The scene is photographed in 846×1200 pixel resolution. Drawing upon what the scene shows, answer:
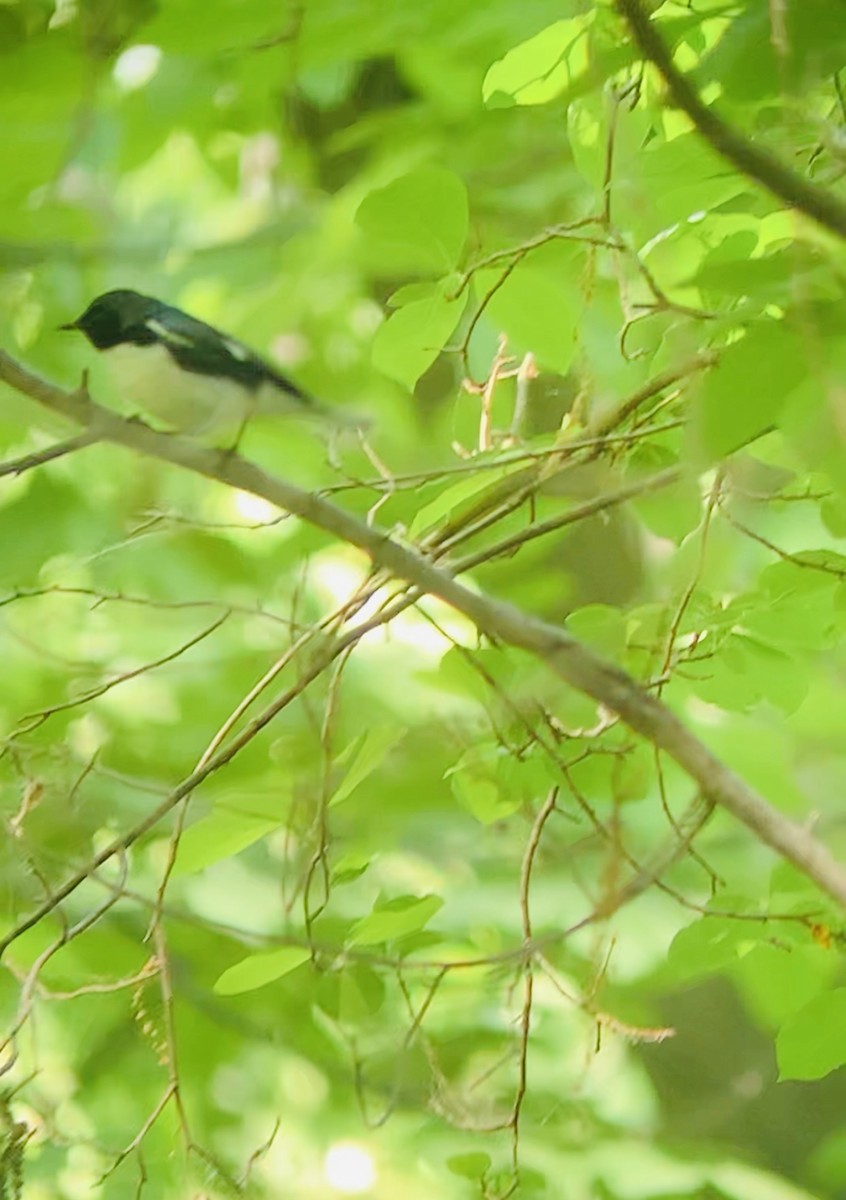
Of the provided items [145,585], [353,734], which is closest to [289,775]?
[353,734]

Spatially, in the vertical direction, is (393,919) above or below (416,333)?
below

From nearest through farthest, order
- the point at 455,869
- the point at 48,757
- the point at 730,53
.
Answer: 1. the point at 730,53
2. the point at 48,757
3. the point at 455,869

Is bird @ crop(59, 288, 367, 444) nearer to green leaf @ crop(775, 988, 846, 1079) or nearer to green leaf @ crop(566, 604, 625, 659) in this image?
green leaf @ crop(566, 604, 625, 659)

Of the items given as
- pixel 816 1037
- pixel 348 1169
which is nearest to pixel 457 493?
pixel 816 1037

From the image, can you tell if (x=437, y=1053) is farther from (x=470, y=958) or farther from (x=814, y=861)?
(x=814, y=861)

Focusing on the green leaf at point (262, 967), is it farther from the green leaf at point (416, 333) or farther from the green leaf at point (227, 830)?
the green leaf at point (416, 333)

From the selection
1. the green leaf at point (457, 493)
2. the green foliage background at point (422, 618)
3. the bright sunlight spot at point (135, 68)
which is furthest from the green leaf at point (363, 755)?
the bright sunlight spot at point (135, 68)

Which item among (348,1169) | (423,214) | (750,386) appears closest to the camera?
(750,386)

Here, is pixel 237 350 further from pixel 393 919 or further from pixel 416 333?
pixel 393 919
